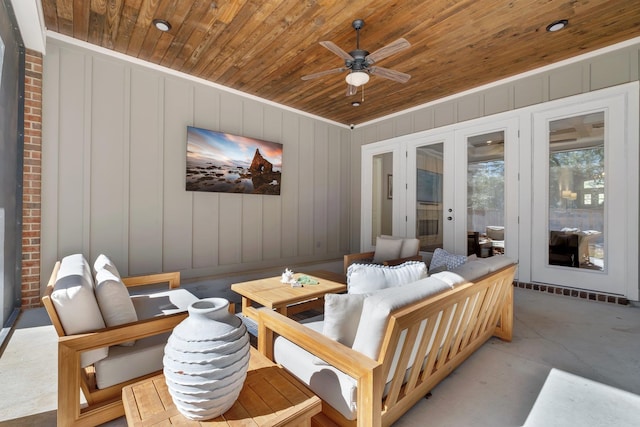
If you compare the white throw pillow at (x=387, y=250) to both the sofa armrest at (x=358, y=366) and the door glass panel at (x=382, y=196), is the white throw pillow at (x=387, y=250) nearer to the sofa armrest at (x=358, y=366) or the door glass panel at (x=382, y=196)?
the door glass panel at (x=382, y=196)

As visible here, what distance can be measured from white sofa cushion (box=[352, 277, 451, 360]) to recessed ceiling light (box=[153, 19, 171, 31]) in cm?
355

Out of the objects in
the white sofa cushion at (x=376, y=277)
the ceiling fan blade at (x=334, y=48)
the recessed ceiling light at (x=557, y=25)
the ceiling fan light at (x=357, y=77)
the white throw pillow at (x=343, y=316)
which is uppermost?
the recessed ceiling light at (x=557, y=25)

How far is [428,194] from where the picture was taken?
17.5ft

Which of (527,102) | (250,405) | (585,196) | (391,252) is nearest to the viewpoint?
(250,405)

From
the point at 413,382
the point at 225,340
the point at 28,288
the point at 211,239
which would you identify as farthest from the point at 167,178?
the point at 413,382

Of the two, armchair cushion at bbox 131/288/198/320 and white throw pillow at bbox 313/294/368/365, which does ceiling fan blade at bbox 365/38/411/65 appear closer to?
white throw pillow at bbox 313/294/368/365

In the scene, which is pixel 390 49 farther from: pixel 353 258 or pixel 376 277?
pixel 353 258

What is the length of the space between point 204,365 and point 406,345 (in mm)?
905

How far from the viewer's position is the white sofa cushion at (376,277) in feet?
5.48

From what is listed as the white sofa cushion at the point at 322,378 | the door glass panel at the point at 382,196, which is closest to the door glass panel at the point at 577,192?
the door glass panel at the point at 382,196

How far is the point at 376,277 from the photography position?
1.70 metres

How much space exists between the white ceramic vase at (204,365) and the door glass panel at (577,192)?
4592 mm

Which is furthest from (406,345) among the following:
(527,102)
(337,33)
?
(527,102)

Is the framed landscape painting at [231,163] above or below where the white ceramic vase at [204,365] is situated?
above
